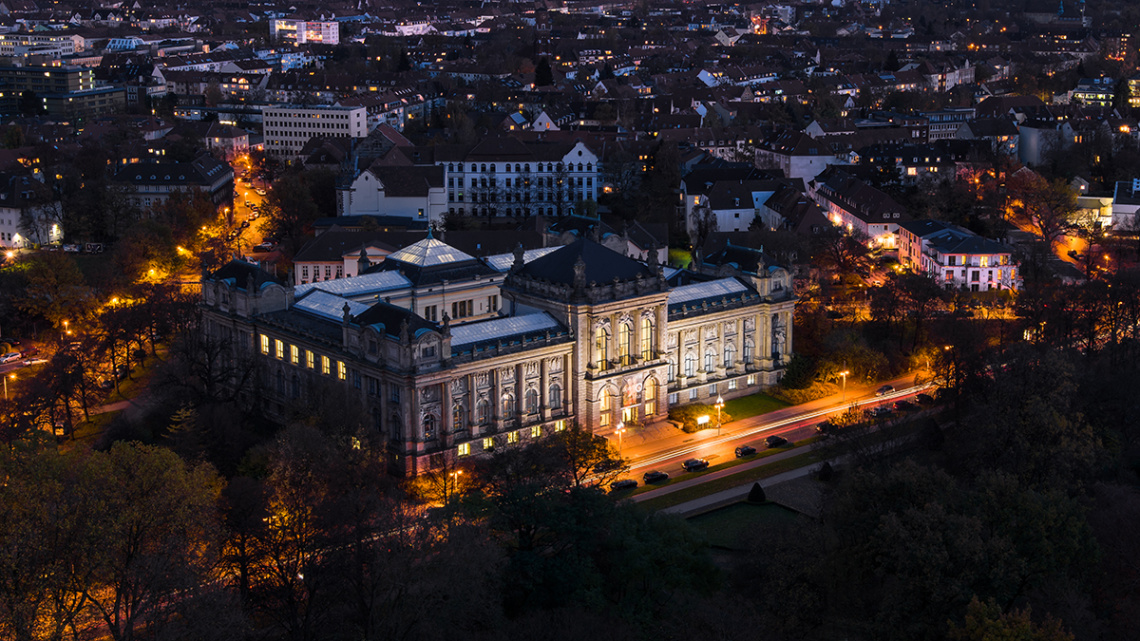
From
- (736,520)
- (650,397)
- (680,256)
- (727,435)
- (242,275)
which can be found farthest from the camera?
(680,256)

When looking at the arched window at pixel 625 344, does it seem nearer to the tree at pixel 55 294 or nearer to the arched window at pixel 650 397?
the arched window at pixel 650 397

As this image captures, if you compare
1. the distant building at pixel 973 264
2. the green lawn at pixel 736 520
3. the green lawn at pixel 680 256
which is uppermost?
the distant building at pixel 973 264

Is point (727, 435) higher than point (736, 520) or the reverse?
higher

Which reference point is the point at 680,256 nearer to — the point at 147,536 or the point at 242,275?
the point at 242,275

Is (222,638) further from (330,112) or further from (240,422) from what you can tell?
(330,112)

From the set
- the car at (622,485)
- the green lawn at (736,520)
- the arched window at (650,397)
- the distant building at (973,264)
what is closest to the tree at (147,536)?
the car at (622,485)

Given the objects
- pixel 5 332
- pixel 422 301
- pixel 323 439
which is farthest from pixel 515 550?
pixel 5 332

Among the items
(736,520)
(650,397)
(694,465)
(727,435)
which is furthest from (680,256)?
(736,520)
